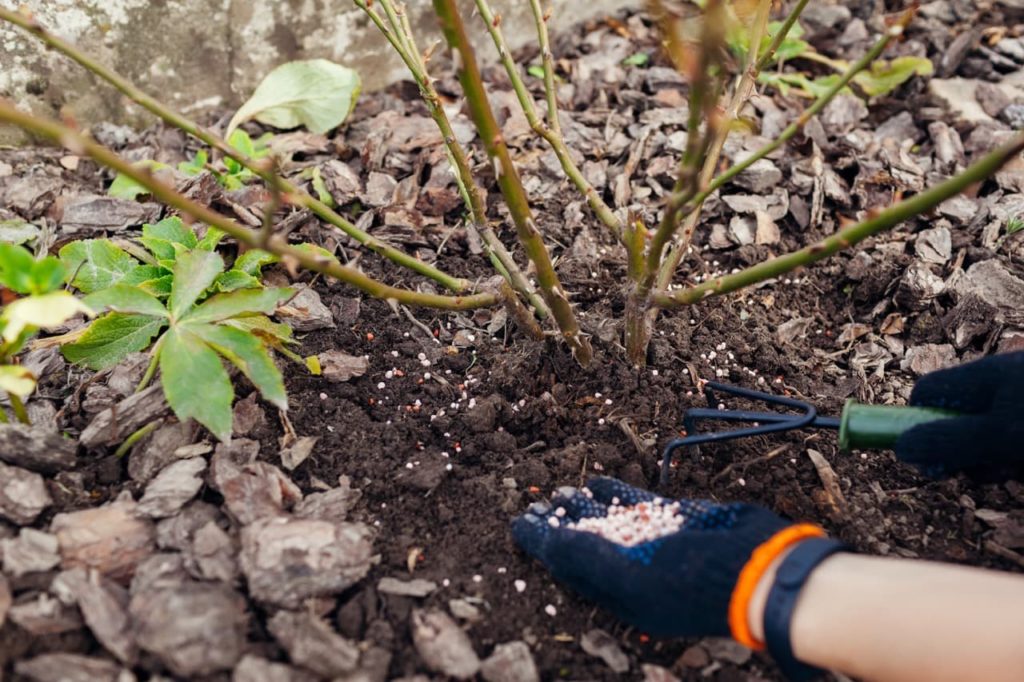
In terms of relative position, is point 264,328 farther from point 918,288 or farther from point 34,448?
point 918,288

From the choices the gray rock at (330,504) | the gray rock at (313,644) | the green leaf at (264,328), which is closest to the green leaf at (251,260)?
the green leaf at (264,328)

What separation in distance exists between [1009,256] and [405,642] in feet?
5.41

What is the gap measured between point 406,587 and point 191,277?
653 mm

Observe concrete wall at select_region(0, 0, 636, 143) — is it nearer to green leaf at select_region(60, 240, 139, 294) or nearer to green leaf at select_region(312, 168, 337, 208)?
green leaf at select_region(312, 168, 337, 208)

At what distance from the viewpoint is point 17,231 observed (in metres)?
1.86

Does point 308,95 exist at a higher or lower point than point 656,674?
higher

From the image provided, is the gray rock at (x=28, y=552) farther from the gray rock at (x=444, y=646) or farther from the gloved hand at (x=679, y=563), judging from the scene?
the gloved hand at (x=679, y=563)

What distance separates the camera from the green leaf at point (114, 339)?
1473 mm

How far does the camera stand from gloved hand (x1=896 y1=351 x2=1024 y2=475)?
4.25 ft

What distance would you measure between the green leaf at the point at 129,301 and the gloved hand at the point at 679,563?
712mm

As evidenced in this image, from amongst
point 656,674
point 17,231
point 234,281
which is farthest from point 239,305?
point 656,674

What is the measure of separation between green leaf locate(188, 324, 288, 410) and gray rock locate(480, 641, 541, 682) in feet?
1.70

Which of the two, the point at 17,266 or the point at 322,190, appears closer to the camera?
the point at 17,266

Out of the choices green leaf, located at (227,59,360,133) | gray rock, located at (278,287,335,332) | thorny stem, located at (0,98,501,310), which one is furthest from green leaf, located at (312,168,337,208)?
thorny stem, located at (0,98,501,310)
